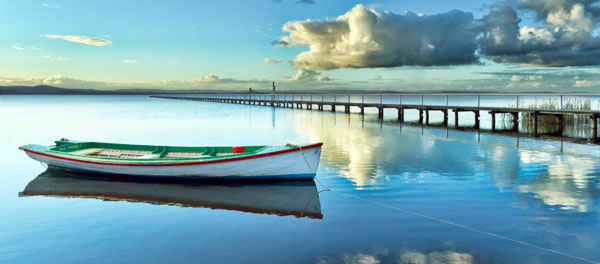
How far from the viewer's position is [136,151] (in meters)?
15.6

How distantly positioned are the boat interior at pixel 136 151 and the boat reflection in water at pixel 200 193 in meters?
1.45

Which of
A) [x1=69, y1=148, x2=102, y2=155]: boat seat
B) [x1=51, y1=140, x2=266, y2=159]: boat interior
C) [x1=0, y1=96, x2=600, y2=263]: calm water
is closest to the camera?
[x1=0, y1=96, x2=600, y2=263]: calm water

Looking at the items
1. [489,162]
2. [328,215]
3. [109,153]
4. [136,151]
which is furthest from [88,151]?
[489,162]

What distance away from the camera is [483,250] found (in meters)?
7.04

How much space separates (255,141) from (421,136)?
10.1 m

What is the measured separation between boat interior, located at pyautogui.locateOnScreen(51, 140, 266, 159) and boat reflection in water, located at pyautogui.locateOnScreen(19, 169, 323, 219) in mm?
1449

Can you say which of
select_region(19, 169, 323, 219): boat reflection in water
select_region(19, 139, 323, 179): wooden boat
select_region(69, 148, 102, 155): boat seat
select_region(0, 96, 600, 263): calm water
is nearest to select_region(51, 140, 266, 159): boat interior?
select_region(69, 148, 102, 155): boat seat

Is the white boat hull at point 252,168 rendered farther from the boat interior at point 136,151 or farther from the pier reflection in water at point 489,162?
the pier reflection in water at point 489,162

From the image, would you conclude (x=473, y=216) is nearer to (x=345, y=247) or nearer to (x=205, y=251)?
(x=345, y=247)

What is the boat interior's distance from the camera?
567 inches

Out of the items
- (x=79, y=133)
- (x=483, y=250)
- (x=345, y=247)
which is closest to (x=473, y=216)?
(x=483, y=250)

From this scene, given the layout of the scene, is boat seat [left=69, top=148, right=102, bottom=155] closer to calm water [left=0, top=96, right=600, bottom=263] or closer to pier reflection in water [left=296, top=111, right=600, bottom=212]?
calm water [left=0, top=96, right=600, bottom=263]

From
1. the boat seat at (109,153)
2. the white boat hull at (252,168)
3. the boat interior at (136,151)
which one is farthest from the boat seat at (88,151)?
the white boat hull at (252,168)

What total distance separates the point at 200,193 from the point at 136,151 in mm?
5241
